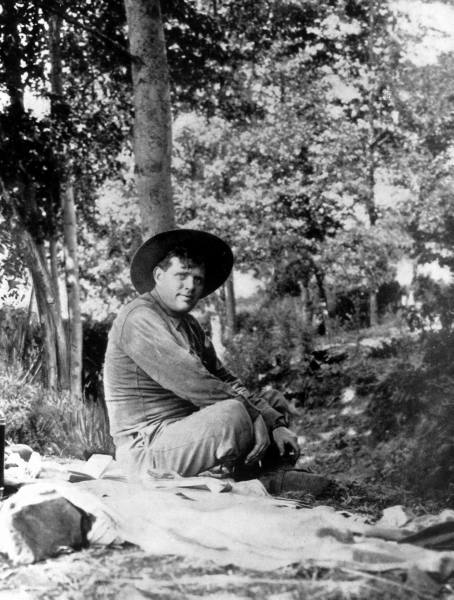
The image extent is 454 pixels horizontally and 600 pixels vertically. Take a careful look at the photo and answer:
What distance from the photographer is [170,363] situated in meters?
3.31

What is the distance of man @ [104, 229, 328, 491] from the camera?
328 cm

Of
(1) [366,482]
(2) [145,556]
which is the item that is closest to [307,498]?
(2) [145,556]

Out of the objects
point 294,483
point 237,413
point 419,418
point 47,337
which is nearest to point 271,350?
point 419,418

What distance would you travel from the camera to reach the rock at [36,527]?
7.72 feet

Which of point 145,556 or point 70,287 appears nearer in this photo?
point 145,556

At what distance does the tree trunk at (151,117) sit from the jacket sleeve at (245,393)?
1810 millimetres

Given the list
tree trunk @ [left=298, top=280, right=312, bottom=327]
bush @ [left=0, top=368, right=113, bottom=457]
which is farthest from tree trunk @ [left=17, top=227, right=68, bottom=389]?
tree trunk @ [left=298, top=280, right=312, bottom=327]

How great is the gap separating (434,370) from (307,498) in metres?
3.59

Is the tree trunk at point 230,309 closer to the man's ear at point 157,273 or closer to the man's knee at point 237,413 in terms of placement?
the man's ear at point 157,273

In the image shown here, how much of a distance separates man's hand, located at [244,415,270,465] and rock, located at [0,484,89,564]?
1.08 meters

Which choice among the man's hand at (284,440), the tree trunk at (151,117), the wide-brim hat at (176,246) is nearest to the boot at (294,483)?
the man's hand at (284,440)

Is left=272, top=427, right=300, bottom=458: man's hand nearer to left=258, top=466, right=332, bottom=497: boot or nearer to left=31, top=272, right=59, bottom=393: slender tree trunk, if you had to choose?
left=258, top=466, right=332, bottom=497: boot

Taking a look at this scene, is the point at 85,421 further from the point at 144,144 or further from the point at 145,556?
the point at 145,556

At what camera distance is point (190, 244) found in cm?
374
